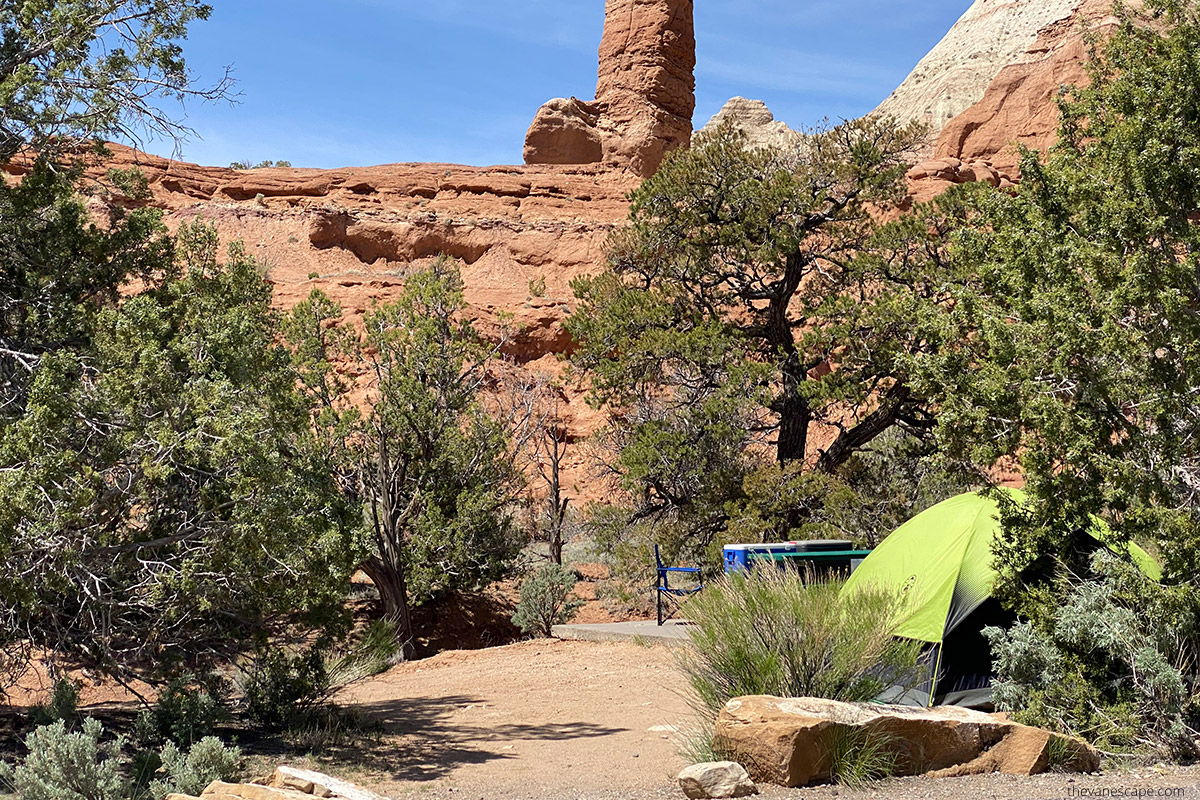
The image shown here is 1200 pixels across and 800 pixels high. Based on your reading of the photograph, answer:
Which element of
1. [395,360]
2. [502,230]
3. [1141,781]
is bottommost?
[1141,781]

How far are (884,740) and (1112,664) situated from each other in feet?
8.02

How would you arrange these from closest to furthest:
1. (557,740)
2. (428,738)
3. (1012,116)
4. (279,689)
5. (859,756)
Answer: (859,756), (557,740), (428,738), (279,689), (1012,116)

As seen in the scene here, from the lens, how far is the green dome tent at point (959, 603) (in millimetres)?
8820

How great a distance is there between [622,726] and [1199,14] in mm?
7552

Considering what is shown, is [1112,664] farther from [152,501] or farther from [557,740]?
[152,501]

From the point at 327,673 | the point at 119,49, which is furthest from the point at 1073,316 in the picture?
the point at 119,49

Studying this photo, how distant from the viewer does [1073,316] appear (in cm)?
764

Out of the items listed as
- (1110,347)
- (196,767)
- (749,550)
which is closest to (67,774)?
(196,767)

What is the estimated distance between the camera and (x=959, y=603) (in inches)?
350

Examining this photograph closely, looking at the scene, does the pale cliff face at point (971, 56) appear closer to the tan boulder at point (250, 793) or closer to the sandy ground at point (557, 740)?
the sandy ground at point (557, 740)

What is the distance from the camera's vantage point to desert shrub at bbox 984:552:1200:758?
23.4ft

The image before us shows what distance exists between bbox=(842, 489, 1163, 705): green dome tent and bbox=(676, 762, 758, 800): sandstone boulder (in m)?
2.97

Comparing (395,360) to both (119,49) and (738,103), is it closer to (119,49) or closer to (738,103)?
(119,49)

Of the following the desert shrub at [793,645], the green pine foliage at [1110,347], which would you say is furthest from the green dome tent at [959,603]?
the desert shrub at [793,645]
